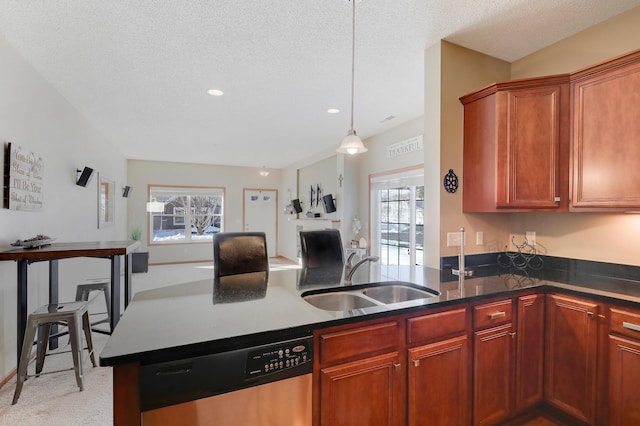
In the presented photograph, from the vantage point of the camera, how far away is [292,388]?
4.20 feet

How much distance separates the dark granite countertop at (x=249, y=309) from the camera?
3.67 feet

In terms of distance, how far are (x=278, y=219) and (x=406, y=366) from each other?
8069 millimetres

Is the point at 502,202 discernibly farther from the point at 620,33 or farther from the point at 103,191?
the point at 103,191

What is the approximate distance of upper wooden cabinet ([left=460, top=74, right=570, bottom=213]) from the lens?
2260 mm

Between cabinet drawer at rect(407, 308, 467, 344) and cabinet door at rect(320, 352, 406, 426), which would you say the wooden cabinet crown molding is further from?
cabinet door at rect(320, 352, 406, 426)

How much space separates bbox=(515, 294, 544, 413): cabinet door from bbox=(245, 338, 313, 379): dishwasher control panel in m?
1.51

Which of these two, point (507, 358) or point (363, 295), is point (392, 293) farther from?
point (507, 358)

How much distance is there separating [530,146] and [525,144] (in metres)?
0.04

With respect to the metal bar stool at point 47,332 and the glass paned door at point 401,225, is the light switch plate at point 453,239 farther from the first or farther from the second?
the metal bar stool at point 47,332

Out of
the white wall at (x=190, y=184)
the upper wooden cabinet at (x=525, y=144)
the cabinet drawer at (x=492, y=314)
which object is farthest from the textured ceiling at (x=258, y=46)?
the white wall at (x=190, y=184)

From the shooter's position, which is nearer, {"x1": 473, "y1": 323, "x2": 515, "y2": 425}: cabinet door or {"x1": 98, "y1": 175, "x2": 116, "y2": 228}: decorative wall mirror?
{"x1": 473, "y1": 323, "x2": 515, "y2": 425}: cabinet door

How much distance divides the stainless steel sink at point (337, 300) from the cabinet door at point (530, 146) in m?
1.40

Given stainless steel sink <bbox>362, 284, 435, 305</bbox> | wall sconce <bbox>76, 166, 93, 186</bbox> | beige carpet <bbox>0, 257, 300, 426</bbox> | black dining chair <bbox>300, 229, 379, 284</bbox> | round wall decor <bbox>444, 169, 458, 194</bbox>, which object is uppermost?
wall sconce <bbox>76, 166, 93, 186</bbox>

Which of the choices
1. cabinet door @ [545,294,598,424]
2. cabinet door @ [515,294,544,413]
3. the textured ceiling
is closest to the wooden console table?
the textured ceiling
